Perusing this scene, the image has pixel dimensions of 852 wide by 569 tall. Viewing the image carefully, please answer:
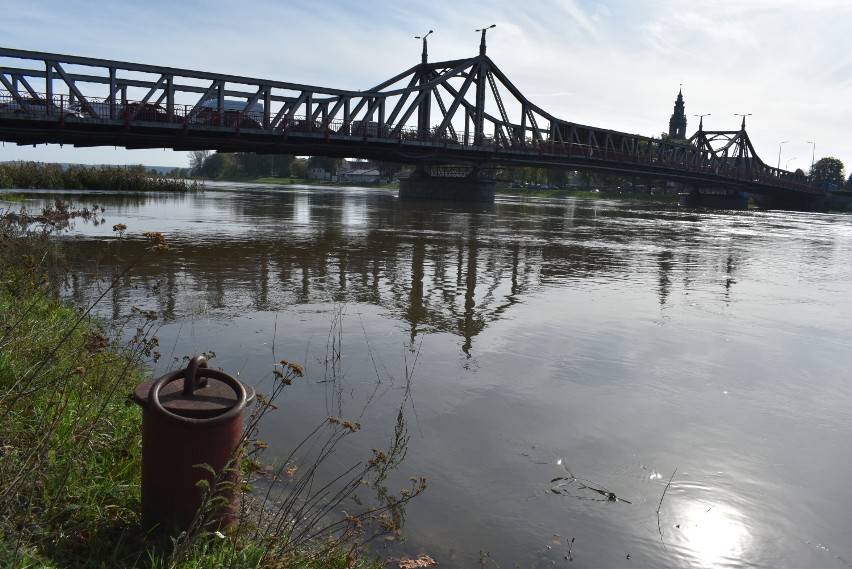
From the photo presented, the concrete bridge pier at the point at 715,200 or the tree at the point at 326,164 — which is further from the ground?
the tree at the point at 326,164

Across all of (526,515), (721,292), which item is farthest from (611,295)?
(526,515)

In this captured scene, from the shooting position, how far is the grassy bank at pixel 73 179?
4228 cm

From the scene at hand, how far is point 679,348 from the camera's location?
30.1ft

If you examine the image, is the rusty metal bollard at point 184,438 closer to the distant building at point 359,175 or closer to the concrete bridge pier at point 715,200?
the concrete bridge pier at point 715,200

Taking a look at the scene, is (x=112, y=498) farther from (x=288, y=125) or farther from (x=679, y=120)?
(x=679, y=120)

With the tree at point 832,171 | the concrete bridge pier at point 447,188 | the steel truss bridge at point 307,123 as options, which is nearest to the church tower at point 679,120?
the tree at point 832,171

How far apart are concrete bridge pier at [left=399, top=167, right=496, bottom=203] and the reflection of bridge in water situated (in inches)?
1319

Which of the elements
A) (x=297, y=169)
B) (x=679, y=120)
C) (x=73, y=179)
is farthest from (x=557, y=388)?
(x=679, y=120)

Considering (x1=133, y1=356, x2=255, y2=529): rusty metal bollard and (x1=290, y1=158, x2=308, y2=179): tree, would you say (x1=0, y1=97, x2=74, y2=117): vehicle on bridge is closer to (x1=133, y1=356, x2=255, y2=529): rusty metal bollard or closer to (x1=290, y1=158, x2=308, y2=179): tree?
(x1=133, y1=356, x2=255, y2=529): rusty metal bollard

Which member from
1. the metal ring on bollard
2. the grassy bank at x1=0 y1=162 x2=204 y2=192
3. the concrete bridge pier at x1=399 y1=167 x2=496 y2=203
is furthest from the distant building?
the metal ring on bollard

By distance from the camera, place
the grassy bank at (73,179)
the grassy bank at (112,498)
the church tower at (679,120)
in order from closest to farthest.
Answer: the grassy bank at (112,498) < the grassy bank at (73,179) < the church tower at (679,120)

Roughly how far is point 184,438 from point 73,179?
48.3m

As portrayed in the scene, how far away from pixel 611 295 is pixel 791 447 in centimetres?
756

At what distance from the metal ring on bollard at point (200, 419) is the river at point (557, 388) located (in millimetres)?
1347
